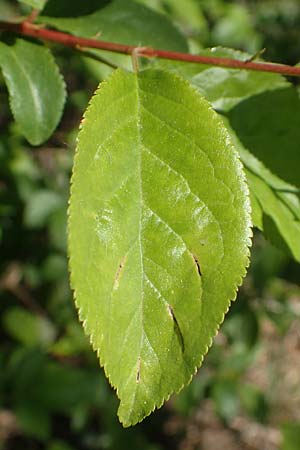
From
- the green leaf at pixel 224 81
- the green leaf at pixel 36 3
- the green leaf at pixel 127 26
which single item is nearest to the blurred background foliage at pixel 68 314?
the green leaf at pixel 127 26

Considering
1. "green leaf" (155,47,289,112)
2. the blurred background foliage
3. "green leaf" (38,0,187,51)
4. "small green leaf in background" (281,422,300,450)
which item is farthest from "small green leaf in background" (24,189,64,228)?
"small green leaf in background" (281,422,300,450)

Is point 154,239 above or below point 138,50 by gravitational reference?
below

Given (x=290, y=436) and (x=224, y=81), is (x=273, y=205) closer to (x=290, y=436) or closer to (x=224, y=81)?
(x=224, y=81)

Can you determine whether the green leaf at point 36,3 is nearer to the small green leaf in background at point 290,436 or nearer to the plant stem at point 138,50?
the plant stem at point 138,50

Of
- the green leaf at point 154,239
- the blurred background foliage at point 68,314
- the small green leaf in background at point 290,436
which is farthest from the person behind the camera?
the small green leaf in background at point 290,436

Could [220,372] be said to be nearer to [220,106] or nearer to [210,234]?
[220,106]

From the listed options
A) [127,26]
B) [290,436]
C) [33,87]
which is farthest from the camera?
[290,436]

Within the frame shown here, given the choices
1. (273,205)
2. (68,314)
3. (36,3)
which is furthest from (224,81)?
(68,314)
